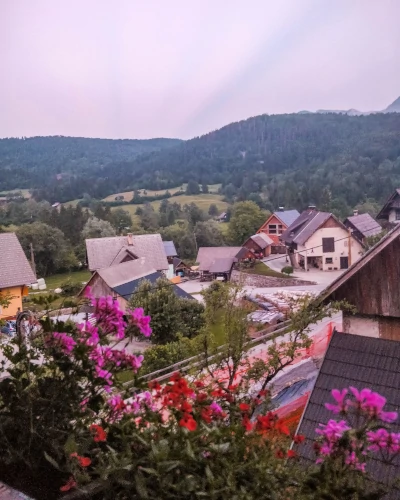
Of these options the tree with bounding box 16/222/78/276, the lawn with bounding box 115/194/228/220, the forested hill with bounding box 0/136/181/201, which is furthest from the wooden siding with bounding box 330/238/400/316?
the forested hill with bounding box 0/136/181/201

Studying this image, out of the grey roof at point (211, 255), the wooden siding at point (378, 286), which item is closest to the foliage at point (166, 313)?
the wooden siding at point (378, 286)

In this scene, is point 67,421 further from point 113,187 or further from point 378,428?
point 113,187

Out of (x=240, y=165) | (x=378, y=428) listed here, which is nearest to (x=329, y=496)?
(x=378, y=428)

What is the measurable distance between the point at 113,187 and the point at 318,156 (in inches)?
1326

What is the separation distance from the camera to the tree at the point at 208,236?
3778 centimetres

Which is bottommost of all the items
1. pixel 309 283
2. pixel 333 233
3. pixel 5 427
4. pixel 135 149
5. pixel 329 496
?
pixel 309 283

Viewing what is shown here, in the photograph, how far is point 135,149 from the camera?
382 ft

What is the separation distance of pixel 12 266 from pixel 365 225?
19.5 metres

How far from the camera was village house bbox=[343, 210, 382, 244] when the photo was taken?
24984mm

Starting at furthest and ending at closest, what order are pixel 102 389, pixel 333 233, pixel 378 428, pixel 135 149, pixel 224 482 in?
pixel 135 149 < pixel 333 233 < pixel 102 389 < pixel 378 428 < pixel 224 482

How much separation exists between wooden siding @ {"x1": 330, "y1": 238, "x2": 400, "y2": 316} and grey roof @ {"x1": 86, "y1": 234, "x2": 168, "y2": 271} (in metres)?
19.1

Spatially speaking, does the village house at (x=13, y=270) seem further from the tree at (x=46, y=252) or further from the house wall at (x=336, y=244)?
the tree at (x=46, y=252)

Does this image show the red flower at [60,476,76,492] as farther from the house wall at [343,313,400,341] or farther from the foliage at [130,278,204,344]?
the foliage at [130,278,204,344]

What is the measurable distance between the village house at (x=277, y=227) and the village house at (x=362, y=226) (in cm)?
633
